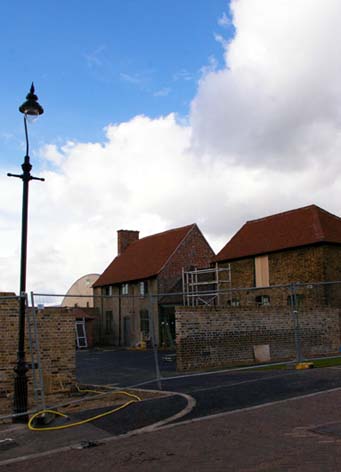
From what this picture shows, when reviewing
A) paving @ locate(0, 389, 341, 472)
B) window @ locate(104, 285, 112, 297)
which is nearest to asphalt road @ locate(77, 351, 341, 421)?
paving @ locate(0, 389, 341, 472)

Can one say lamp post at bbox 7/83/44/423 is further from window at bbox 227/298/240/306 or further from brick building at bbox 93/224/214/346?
brick building at bbox 93/224/214/346

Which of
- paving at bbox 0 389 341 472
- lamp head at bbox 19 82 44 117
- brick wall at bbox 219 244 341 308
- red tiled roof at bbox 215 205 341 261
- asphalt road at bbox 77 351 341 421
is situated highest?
red tiled roof at bbox 215 205 341 261

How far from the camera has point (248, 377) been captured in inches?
527

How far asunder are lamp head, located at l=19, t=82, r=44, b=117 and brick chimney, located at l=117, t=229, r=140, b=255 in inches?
1563

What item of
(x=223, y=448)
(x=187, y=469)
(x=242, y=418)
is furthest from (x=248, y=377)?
(x=187, y=469)

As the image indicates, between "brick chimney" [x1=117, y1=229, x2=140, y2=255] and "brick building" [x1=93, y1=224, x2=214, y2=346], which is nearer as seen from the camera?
"brick building" [x1=93, y1=224, x2=214, y2=346]

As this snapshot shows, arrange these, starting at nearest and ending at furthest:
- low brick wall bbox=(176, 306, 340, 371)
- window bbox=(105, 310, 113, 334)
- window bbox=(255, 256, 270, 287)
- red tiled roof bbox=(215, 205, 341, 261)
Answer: low brick wall bbox=(176, 306, 340, 371) < red tiled roof bbox=(215, 205, 341, 261) < window bbox=(255, 256, 270, 287) < window bbox=(105, 310, 113, 334)

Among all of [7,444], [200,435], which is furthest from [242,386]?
[7,444]

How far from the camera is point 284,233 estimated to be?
103 feet

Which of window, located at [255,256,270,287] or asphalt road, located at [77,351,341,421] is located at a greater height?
window, located at [255,256,270,287]

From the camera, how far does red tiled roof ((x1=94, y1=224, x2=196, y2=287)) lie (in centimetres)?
4006

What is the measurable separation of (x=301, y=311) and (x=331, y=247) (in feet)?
21.8

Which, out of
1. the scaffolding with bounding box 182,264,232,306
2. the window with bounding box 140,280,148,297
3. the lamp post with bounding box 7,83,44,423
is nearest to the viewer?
the lamp post with bounding box 7,83,44,423

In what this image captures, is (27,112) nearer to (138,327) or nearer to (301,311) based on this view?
(301,311)
